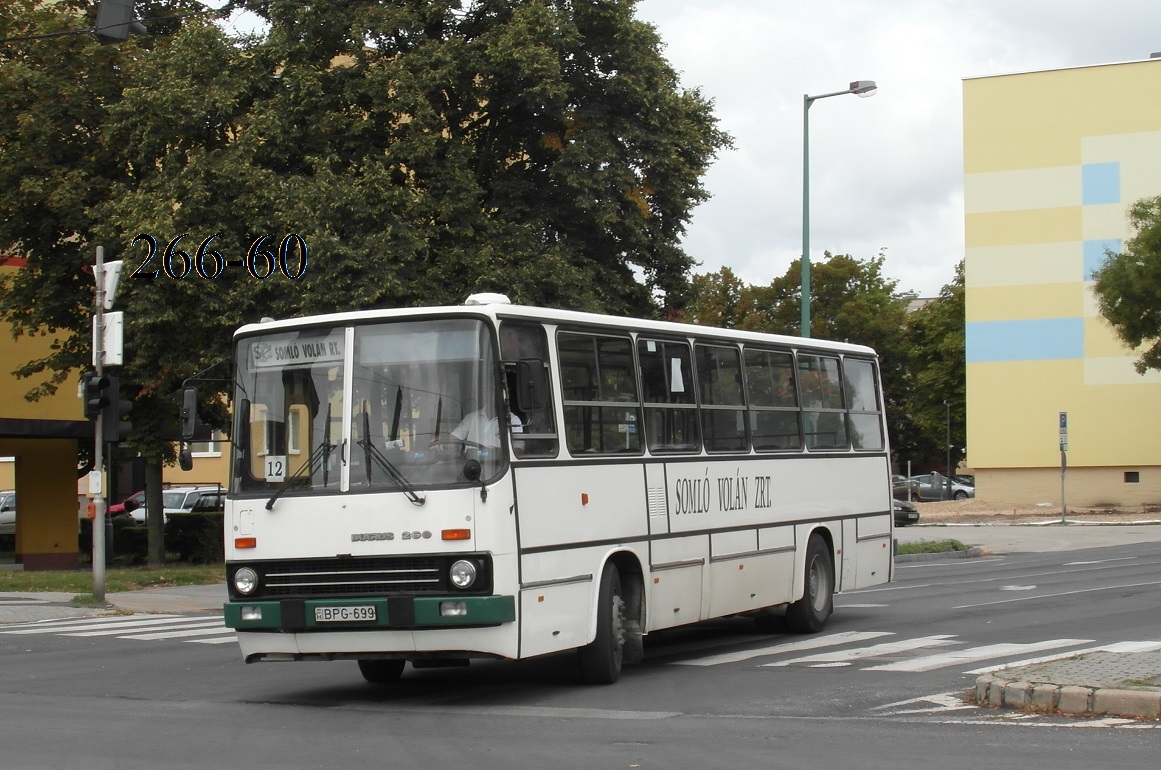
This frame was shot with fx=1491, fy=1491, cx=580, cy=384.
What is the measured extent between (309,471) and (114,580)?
18201 millimetres

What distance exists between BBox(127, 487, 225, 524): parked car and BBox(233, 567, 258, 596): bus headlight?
36594 mm

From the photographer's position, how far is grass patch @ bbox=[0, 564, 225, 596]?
27.0 meters

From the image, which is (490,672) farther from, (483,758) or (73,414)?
(73,414)

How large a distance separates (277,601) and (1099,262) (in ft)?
168

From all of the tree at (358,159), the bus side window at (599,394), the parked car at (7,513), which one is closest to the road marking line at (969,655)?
the bus side window at (599,394)

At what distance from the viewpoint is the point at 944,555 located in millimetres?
33562

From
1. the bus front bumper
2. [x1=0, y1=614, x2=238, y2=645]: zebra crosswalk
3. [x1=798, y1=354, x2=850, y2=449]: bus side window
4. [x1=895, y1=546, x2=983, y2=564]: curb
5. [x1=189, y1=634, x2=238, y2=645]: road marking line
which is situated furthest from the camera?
[x1=895, y1=546, x2=983, y2=564]: curb

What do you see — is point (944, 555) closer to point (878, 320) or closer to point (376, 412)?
point (376, 412)

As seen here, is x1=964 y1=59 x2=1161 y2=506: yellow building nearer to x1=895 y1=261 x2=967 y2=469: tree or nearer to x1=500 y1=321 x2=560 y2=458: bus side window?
x1=895 y1=261 x2=967 y2=469: tree

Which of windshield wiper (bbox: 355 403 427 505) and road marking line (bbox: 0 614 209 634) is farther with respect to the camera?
road marking line (bbox: 0 614 209 634)

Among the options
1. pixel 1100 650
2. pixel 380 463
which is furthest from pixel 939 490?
pixel 380 463

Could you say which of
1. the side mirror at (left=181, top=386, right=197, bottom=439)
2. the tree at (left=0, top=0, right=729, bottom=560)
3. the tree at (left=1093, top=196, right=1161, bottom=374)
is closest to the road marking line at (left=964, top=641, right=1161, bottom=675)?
the side mirror at (left=181, top=386, right=197, bottom=439)

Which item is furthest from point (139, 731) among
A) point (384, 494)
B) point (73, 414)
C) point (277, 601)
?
point (73, 414)

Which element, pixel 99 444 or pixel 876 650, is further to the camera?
pixel 99 444
